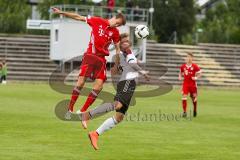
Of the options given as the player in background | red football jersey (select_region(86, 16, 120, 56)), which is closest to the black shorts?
the player in background

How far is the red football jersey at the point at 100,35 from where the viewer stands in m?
17.4

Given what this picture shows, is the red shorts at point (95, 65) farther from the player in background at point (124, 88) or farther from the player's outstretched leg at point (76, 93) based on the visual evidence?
the player in background at point (124, 88)

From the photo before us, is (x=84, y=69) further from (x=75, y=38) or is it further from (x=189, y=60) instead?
(x=75, y=38)

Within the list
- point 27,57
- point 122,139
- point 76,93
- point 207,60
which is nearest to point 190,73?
point 122,139

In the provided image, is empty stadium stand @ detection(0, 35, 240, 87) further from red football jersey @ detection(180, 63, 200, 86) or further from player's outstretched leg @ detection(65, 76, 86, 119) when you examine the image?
player's outstretched leg @ detection(65, 76, 86, 119)

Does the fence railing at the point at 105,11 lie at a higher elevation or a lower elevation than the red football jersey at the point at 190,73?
higher

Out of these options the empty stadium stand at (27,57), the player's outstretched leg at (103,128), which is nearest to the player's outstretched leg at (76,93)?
the player's outstretched leg at (103,128)

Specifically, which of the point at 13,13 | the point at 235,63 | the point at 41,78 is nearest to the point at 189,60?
the point at 41,78

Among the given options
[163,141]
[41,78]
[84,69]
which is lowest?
[41,78]

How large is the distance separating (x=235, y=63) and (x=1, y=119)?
155ft

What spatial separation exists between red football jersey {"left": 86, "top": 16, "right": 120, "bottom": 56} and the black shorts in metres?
2.33

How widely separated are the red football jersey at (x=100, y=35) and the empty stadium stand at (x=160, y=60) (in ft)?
129

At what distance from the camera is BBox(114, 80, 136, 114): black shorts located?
15.0 meters

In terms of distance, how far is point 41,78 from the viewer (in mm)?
58562
